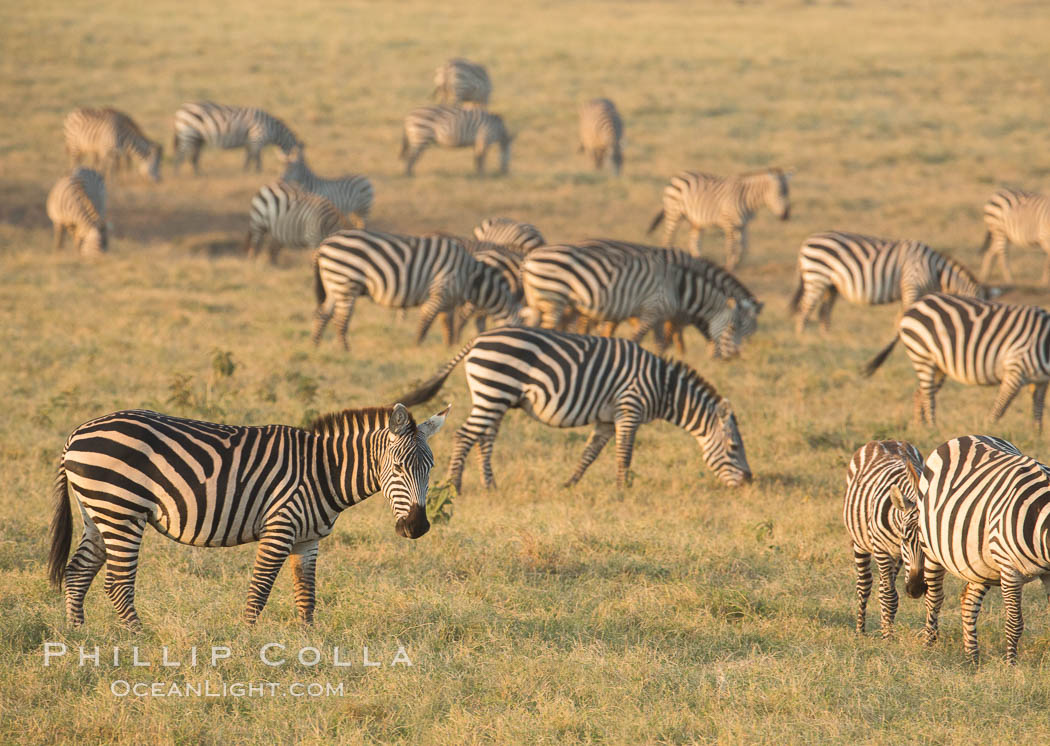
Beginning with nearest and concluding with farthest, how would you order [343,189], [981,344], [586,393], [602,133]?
1. [586,393]
2. [981,344]
3. [343,189]
4. [602,133]

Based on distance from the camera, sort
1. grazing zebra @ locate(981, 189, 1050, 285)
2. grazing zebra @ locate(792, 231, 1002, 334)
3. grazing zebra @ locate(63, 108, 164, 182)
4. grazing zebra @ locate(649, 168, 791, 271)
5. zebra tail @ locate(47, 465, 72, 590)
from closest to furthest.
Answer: zebra tail @ locate(47, 465, 72, 590) < grazing zebra @ locate(792, 231, 1002, 334) < grazing zebra @ locate(981, 189, 1050, 285) < grazing zebra @ locate(649, 168, 791, 271) < grazing zebra @ locate(63, 108, 164, 182)

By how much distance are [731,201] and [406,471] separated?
15440 mm

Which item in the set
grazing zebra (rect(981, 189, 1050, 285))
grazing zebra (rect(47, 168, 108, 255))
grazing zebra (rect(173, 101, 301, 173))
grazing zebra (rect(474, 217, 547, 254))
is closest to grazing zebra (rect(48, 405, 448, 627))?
grazing zebra (rect(474, 217, 547, 254))

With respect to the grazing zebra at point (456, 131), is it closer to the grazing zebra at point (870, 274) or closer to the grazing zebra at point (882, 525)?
the grazing zebra at point (870, 274)

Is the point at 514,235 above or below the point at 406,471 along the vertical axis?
above

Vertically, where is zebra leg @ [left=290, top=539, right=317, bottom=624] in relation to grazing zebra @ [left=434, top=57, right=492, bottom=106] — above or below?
below

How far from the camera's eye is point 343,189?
2092cm

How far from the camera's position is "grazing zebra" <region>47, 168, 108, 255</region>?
18.5 metres

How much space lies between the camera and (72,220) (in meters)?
18.6

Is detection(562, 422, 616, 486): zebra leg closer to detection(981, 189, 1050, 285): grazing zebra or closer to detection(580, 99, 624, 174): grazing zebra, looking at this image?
detection(981, 189, 1050, 285): grazing zebra

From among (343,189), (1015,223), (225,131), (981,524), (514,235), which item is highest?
(225,131)

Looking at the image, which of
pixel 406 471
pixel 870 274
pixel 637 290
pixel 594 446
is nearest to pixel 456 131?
pixel 870 274

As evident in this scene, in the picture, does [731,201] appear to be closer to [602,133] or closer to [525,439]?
[602,133]

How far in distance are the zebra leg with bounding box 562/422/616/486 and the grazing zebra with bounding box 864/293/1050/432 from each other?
12.8ft
